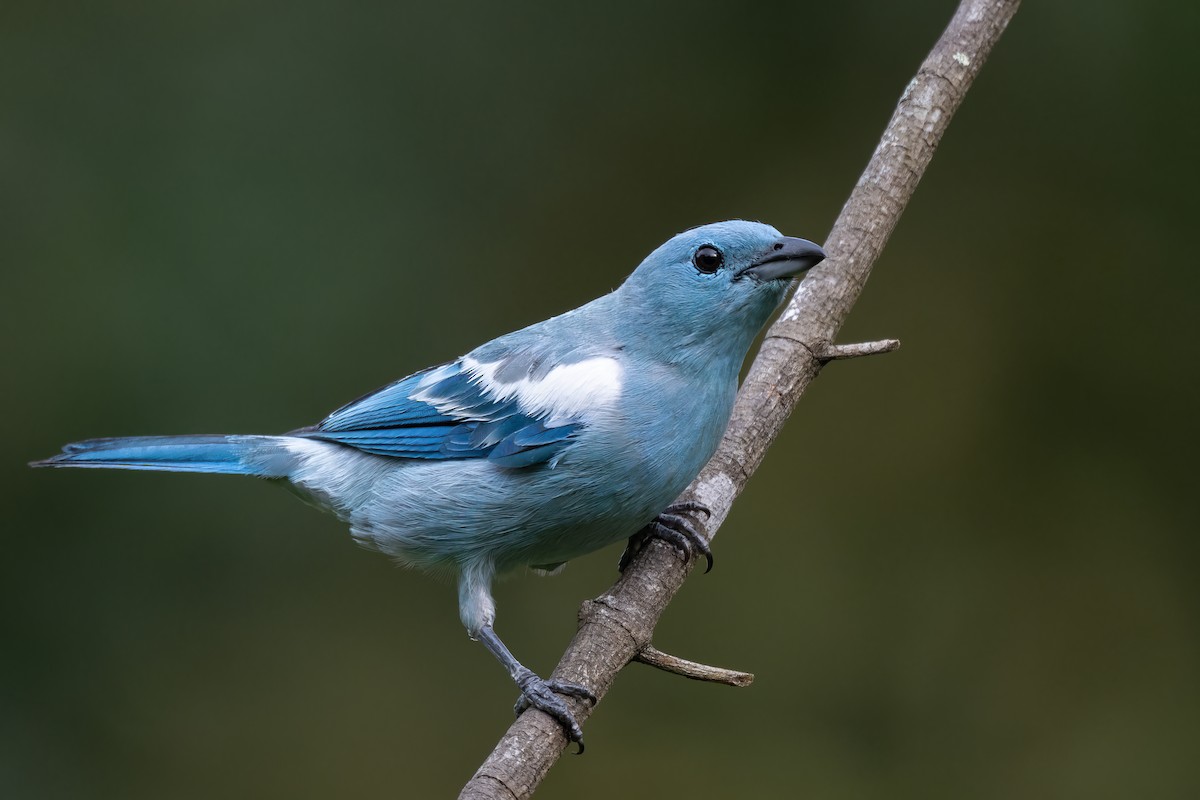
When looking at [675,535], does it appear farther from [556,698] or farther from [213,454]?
[213,454]

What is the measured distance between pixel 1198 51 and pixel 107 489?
15.3ft

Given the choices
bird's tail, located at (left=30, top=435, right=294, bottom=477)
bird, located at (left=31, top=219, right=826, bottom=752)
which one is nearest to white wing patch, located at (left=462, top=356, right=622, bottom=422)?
bird, located at (left=31, top=219, right=826, bottom=752)

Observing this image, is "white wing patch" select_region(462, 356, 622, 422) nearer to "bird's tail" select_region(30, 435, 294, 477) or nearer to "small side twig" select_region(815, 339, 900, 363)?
"small side twig" select_region(815, 339, 900, 363)

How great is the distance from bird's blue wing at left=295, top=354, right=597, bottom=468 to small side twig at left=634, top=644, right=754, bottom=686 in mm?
581

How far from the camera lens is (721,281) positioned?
3.07 metres

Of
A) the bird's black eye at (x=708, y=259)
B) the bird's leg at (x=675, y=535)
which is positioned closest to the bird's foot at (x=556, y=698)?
the bird's leg at (x=675, y=535)

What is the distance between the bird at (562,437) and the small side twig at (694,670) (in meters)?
0.20

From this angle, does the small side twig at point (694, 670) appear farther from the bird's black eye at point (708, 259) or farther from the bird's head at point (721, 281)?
the bird's black eye at point (708, 259)

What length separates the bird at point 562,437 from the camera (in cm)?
303

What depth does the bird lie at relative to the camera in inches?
119

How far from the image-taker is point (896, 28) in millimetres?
5074

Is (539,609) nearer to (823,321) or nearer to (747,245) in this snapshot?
(823,321)

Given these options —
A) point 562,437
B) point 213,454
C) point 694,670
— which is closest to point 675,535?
point 562,437

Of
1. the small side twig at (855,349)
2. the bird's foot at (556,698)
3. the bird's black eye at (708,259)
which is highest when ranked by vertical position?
the bird's black eye at (708,259)
